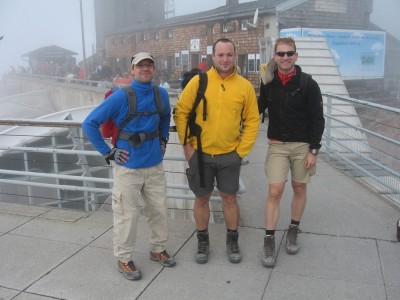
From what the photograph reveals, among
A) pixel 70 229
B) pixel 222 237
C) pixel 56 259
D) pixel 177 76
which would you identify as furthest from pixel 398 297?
pixel 177 76

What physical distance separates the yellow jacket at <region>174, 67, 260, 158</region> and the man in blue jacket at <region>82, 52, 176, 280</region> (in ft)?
0.69

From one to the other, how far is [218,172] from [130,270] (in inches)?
41.3

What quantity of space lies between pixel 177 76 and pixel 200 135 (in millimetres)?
28459

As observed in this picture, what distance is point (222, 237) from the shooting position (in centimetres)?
429

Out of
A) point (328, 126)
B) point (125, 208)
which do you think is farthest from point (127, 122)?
point (328, 126)

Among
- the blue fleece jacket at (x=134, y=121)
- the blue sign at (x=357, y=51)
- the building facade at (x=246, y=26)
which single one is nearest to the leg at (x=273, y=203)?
the blue fleece jacket at (x=134, y=121)

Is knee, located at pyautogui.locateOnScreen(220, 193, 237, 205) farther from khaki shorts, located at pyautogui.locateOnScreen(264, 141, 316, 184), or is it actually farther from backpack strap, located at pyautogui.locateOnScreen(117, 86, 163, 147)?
backpack strap, located at pyautogui.locateOnScreen(117, 86, 163, 147)

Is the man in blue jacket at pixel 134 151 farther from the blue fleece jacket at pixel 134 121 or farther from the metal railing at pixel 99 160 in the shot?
the metal railing at pixel 99 160

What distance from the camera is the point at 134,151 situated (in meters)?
3.45

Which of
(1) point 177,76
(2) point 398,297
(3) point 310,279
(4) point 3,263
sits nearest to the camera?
(2) point 398,297

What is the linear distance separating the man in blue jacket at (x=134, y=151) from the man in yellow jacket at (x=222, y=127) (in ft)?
0.74

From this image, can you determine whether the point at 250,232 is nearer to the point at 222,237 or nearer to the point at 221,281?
the point at 222,237

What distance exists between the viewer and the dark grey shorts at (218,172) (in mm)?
3588

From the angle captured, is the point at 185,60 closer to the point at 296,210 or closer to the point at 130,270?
the point at 296,210
